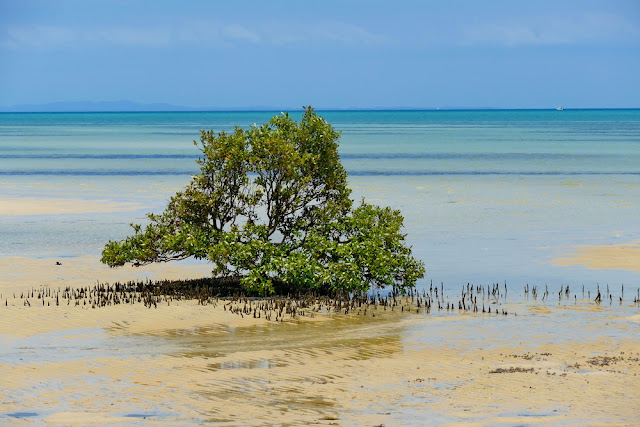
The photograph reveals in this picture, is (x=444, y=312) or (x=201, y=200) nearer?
(x=444, y=312)

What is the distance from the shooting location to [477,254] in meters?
29.6

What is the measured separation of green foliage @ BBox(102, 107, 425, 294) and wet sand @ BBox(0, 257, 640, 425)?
4.61 feet

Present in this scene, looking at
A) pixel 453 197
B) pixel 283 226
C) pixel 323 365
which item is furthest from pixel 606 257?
pixel 453 197

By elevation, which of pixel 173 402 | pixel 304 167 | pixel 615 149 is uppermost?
pixel 615 149

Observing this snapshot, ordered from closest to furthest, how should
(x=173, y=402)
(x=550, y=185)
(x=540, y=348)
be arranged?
(x=173, y=402) < (x=540, y=348) < (x=550, y=185)

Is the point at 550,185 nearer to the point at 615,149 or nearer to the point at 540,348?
the point at 540,348

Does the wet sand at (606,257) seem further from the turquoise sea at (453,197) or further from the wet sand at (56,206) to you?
the wet sand at (56,206)

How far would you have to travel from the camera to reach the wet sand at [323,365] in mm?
13500

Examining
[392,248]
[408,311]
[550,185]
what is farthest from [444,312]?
[550,185]

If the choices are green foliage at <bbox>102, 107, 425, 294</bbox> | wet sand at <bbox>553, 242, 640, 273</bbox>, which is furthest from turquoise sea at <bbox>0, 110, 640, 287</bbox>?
green foliage at <bbox>102, 107, 425, 294</bbox>

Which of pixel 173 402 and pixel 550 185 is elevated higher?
pixel 550 185

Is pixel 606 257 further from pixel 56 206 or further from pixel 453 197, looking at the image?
pixel 56 206

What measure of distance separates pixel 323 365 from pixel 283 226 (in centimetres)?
795

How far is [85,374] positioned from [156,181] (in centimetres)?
4329
